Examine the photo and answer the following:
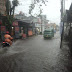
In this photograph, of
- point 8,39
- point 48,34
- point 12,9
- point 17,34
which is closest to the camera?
point 8,39

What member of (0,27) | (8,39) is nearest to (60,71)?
(8,39)

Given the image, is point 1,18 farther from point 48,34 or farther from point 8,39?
point 48,34

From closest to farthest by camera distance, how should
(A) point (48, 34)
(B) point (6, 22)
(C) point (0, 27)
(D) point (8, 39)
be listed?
1. (D) point (8, 39)
2. (C) point (0, 27)
3. (B) point (6, 22)
4. (A) point (48, 34)

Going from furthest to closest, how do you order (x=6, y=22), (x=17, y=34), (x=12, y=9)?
(x=17, y=34) → (x=12, y=9) → (x=6, y=22)

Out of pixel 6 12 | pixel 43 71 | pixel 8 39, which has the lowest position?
pixel 43 71

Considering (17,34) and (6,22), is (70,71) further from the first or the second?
(17,34)

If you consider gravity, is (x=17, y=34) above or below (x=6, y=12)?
below

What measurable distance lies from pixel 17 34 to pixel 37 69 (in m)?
12.9

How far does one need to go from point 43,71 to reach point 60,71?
2.53ft

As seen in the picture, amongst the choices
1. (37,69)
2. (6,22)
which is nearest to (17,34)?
(6,22)

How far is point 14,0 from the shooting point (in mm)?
14805

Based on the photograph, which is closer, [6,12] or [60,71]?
[60,71]

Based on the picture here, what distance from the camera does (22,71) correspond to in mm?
4656

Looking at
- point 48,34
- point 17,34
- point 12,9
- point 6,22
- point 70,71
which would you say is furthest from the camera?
point 48,34
